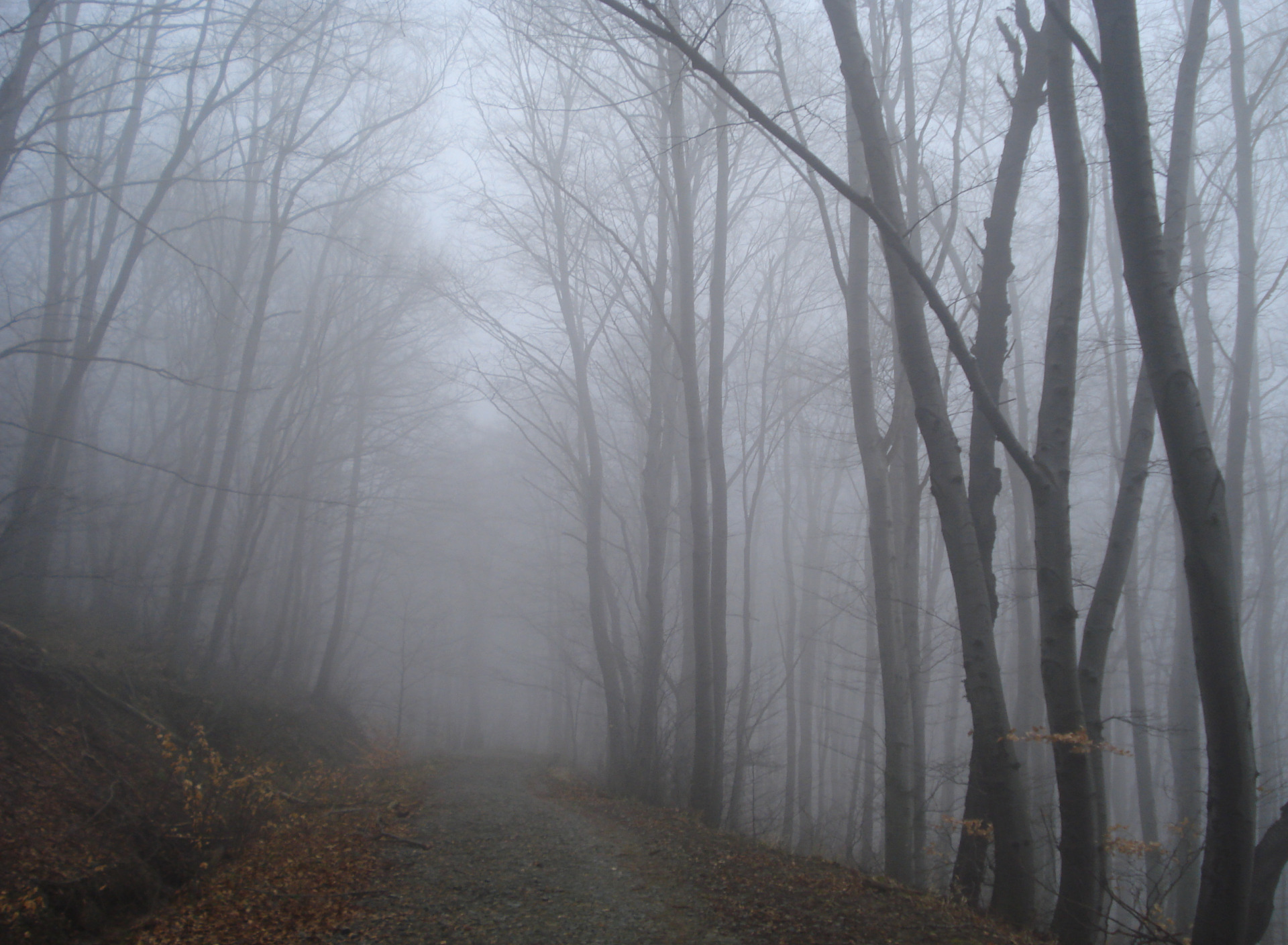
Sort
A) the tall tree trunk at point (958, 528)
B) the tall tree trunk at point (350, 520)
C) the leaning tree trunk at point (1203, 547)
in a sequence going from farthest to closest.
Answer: the tall tree trunk at point (350, 520) < the tall tree trunk at point (958, 528) < the leaning tree trunk at point (1203, 547)

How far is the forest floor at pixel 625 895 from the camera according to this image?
3.62 meters

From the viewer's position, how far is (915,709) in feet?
30.1

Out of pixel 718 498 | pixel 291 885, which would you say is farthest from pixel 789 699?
pixel 291 885

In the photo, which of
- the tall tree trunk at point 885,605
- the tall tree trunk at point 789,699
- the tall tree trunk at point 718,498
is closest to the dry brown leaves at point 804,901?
the tall tree trunk at point 885,605

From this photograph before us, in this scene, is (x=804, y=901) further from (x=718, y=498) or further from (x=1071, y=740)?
(x=718, y=498)

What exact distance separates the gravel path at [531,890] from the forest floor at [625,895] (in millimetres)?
11

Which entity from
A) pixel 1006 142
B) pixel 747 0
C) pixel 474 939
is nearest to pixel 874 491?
pixel 1006 142

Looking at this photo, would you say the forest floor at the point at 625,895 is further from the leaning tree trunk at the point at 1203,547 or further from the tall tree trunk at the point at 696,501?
the tall tree trunk at the point at 696,501

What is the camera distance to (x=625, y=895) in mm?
4430

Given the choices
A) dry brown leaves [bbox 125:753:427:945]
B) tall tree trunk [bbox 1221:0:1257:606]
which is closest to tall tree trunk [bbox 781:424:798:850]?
tall tree trunk [bbox 1221:0:1257:606]

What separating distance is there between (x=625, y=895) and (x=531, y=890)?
585mm

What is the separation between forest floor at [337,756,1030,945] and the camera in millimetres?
3619

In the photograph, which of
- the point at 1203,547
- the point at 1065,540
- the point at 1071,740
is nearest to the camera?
the point at 1203,547

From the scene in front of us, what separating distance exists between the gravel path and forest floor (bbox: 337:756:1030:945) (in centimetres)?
1
